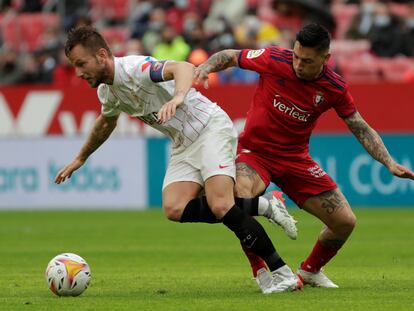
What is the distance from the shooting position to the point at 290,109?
9.76 meters

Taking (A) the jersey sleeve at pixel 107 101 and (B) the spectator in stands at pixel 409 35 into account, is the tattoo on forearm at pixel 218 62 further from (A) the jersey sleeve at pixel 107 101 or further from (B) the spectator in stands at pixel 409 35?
(B) the spectator in stands at pixel 409 35

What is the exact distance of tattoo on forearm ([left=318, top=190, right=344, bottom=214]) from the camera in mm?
9969

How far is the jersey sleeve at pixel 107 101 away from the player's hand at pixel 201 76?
827 millimetres

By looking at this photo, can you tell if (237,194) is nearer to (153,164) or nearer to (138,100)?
(138,100)

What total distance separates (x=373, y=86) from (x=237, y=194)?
11639mm

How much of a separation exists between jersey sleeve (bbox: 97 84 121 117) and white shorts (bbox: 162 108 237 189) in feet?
2.05

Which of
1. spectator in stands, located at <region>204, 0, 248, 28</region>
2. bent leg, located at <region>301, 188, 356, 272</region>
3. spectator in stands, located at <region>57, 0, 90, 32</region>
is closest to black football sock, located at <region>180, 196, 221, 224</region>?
bent leg, located at <region>301, 188, 356, 272</region>

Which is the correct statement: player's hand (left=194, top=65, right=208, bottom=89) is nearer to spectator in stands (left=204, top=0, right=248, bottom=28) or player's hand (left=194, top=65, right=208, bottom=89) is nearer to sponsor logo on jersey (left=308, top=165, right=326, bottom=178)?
sponsor logo on jersey (left=308, top=165, right=326, bottom=178)

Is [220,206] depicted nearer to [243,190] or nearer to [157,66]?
[243,190]

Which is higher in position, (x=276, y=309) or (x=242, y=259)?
(x=276, y=309)

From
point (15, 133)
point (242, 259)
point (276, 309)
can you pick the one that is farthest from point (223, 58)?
point (15, 133)

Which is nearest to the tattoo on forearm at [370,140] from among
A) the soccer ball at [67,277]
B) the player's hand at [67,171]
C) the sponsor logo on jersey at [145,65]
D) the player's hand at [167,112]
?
the sponsor logo on jersey at [145,65]

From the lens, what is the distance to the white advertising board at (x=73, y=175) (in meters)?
21.0

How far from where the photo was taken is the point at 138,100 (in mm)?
9586
